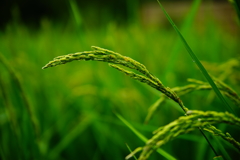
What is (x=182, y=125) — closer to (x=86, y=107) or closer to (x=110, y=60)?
(x=110, y=60)

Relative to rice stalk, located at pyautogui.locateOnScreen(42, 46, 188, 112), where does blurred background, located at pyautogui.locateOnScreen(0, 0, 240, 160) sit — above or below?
below

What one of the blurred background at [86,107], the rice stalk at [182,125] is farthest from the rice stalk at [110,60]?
the blurred background at [86,107]

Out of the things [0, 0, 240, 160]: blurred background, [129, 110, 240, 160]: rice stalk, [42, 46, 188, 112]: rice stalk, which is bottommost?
[0, 0, 240, 160]: blurred background

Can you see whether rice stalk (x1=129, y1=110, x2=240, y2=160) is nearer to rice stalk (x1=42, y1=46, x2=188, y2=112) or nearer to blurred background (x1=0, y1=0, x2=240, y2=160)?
rice stalk (x1=42, y1=46, x2=188, y2=112)

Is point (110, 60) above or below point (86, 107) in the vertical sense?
above

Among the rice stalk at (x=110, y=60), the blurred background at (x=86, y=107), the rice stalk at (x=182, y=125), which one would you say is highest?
the rice stalk at (x=110, y=60)

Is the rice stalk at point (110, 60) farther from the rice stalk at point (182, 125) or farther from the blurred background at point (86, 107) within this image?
the blurred background at point (86, 107)

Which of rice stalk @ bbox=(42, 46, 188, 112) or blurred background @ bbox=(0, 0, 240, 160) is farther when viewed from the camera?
blurred background @ bbox=(0, 0, 240, 160)

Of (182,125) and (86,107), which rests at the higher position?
(182,125)

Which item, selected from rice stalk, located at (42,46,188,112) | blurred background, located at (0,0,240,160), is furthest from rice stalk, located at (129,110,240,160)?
blurred background, located at (0,0,240,160)

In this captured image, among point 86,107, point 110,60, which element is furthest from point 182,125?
point 86,107

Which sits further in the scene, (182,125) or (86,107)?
(86,107)
